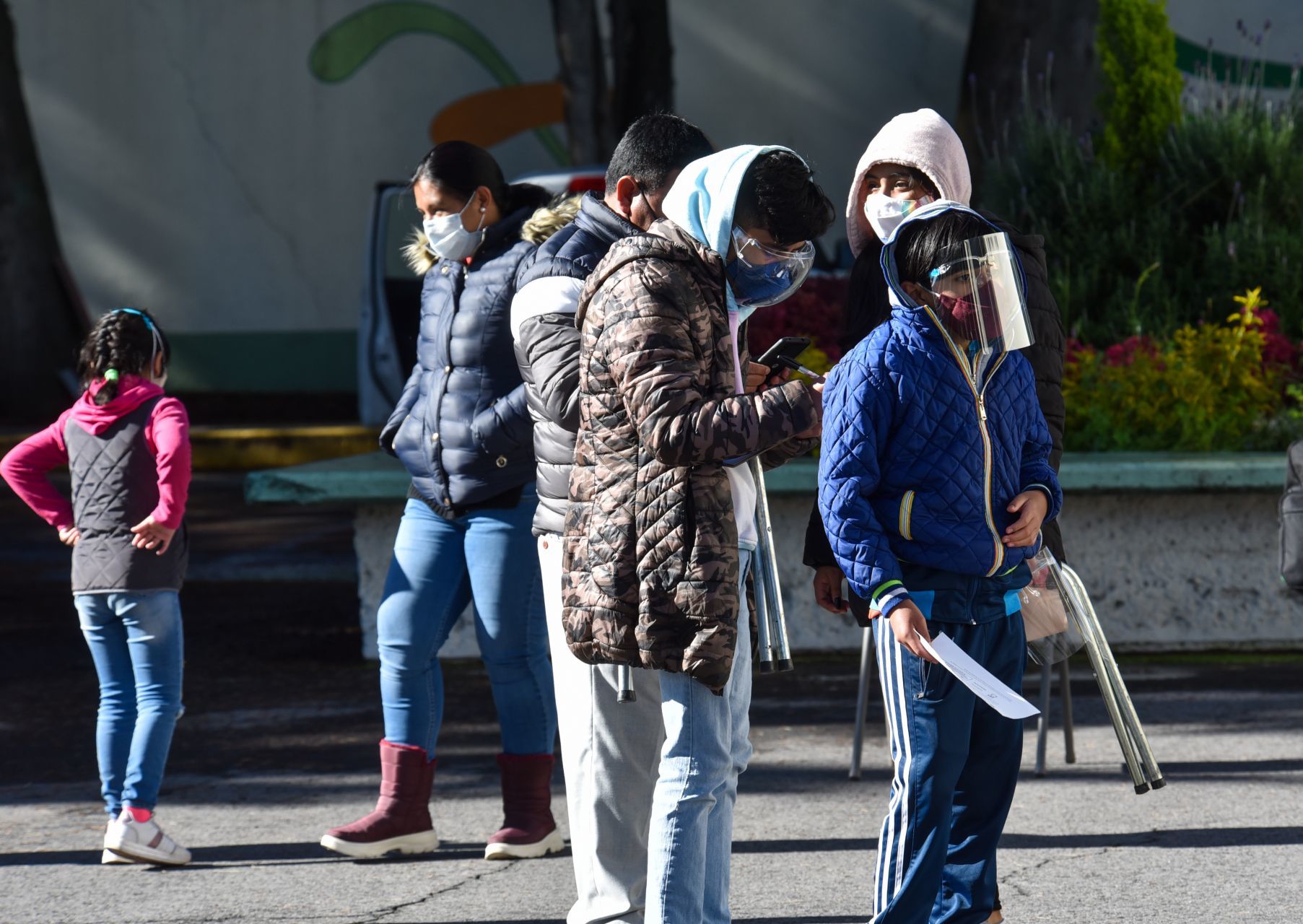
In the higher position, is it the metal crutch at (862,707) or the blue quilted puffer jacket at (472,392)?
the blue quilted puffer jacket at (472,392)

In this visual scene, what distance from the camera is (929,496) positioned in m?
3.38

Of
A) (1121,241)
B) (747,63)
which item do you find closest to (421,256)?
(1121,241)

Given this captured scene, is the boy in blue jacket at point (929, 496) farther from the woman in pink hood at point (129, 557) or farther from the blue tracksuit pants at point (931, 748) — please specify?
the woman in pink hood at point (129, 557)

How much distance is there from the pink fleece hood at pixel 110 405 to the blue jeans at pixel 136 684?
453 mm

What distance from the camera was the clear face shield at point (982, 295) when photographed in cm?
338

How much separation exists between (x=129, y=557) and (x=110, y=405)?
16.5 inches

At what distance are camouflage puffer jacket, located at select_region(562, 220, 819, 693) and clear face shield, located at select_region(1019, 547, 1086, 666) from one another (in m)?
0.74

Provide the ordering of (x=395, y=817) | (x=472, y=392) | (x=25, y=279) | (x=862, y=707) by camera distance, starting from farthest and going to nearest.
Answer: (x=25, y=279), (x=862, y=707), (x=395, y=817), (x=472, y=392)

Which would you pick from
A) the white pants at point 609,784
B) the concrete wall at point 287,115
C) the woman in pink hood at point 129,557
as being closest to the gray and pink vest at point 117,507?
the woman in pink hood at point 129,557

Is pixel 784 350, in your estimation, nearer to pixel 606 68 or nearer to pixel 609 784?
pixel 609 784

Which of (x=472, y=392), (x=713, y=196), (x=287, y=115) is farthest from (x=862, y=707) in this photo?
(x=287, y=115)

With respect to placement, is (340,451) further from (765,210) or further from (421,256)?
(765,210)

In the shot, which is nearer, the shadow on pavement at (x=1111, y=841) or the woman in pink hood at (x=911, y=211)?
the woman in pink hood at (x=911, y=211)

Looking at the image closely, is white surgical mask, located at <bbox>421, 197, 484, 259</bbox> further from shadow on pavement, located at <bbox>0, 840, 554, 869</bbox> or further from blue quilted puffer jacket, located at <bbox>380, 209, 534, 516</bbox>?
shadow on pavement, located at <bbox>0, 840, 554, 869</bbox>
